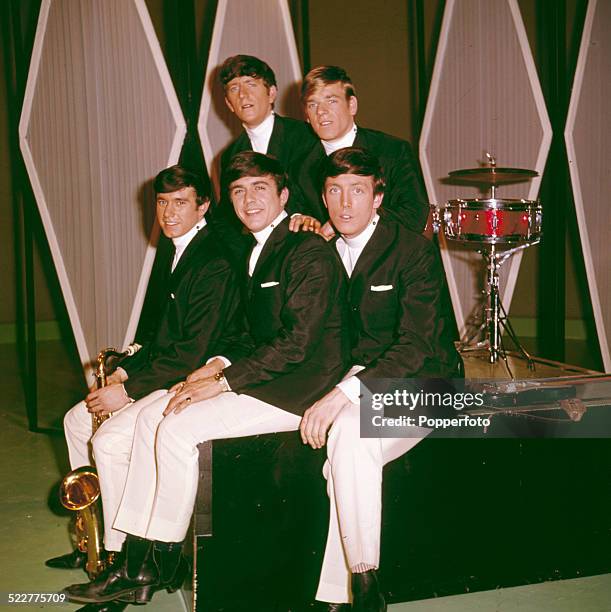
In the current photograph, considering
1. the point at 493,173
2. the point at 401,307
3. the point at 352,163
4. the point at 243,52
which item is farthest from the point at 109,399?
the point at 493,173

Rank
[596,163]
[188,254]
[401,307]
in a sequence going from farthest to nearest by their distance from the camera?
[596,163] < [188,254] < [401,307]

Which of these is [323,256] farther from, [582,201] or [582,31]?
[582,31]

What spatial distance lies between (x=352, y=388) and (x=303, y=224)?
2.01 ft

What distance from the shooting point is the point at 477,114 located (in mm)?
5070

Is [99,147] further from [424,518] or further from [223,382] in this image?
[424,518]

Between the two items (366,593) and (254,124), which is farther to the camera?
(254,124)

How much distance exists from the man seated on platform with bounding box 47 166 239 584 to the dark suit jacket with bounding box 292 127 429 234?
0.53 meters

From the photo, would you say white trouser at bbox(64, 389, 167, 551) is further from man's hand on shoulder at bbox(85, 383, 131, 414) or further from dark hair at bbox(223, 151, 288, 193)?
dark hair at bbox(223, 151, 288, 193)

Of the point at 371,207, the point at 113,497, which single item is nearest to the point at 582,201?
the point at 371,207

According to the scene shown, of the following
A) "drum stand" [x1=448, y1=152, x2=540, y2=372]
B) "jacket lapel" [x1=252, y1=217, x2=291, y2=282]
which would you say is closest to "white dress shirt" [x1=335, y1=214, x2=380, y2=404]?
"jacket lapel" [x1=252, y1=217, x2=291, y2=282]

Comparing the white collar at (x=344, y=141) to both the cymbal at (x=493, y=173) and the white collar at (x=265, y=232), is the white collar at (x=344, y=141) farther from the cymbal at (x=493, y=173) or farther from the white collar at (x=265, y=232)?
the cymbal at (x=493, y=173)

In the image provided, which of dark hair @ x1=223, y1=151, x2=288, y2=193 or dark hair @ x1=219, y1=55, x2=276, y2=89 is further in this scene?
dark hair @ x1=219, y1=55, x2=276, y2=89

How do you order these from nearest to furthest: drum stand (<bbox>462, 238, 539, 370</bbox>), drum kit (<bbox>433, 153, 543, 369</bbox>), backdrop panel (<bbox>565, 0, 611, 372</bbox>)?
drum stand (<bbox>462, 238, 539, 370</bbox>)
drum kit (<bbox>433, 153, 543, 369</bbox>)
backdrop panel (<bbox>565, 0, 611, 372</bbox>)

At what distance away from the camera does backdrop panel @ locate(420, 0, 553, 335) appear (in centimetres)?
480
